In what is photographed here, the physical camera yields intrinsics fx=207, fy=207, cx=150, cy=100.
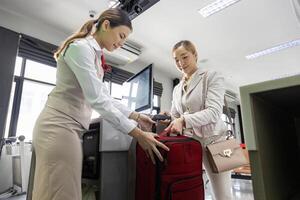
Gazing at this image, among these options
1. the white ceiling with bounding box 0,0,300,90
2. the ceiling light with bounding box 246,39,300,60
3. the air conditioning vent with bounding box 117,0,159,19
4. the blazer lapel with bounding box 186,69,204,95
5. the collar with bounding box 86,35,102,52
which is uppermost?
the ceiling light with bounding box 246,39,300,60

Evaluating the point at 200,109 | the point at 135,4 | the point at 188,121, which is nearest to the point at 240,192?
the point at 200,109

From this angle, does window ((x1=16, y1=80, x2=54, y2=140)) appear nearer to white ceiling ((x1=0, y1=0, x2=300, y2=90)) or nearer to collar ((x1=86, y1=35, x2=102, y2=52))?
white ceiling ((x1=0, y1=0, x2=300, y2=90))

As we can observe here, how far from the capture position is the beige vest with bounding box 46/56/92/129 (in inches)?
30.8

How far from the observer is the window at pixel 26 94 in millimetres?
2732

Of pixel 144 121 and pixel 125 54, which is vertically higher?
pixel 125 54

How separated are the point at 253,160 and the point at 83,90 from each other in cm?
59

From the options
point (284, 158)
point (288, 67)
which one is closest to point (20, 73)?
point (284, 158)

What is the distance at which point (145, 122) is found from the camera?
1030 mm

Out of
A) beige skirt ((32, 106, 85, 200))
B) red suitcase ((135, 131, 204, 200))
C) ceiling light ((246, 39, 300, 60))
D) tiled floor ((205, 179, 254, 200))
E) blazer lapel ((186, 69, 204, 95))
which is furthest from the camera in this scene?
ceiling light ((246, 39, 300, 60))

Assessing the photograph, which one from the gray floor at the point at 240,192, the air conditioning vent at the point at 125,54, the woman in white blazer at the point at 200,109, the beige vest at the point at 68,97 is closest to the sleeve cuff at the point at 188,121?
the woman in white blazer at the point at 200,109

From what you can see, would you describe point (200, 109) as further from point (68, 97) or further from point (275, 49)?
point (275, 49)

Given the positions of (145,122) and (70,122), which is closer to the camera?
(70,122)

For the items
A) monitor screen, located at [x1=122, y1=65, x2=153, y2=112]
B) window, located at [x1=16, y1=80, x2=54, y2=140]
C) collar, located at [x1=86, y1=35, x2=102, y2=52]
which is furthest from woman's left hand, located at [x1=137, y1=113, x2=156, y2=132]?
window, located at [x1=16, y1=80, x2=54, y2=140]

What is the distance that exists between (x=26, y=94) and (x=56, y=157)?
2.66 meters
